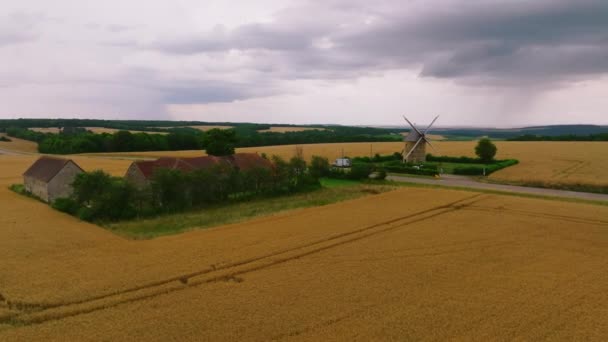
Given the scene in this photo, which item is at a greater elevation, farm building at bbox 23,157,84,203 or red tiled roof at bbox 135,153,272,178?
red tiled roof at bbox 135,153,272,178

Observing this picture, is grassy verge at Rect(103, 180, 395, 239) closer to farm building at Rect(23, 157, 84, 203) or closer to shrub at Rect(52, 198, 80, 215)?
shrub at Rect(52, 198, 80, 215)

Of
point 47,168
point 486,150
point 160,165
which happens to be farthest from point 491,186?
point 47,168

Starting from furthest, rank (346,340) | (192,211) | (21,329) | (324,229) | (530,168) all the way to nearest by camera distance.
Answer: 1. (530,168)
2. (192,211)
3. (324,229)
4. (21,329)
5. (346,340)

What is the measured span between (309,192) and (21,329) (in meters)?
27.5

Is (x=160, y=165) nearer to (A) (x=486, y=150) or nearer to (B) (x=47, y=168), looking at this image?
(B) (x=47, y=168)

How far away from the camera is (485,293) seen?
44.8 feet

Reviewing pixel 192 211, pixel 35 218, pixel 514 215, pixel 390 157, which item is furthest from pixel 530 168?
pixel 35 218

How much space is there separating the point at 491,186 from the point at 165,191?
3151 cm

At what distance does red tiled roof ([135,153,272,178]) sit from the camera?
32938 mm

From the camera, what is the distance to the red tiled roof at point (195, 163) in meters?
32.9

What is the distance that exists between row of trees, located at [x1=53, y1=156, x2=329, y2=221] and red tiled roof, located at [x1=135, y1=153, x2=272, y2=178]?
174 cm

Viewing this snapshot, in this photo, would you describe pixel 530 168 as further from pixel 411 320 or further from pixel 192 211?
pixel 411 320

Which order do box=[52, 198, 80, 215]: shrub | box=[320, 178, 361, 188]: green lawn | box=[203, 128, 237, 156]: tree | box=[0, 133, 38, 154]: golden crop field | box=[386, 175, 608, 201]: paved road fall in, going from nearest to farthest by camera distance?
box=[52, 198, 80, 215]: shrub
box=[386, 175, 608, 201]: paved road
box=[320, 178, 361, 188]: green lawn
box=[203, 128, 237, 156]: tree
box=[0, 133, 38, 154]: golden crop field

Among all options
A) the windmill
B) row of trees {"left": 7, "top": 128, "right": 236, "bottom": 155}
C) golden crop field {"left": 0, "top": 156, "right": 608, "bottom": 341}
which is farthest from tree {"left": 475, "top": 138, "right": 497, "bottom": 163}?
row of trees {"left": 7, "top": 128, "right": 236, "bottom": 155}
